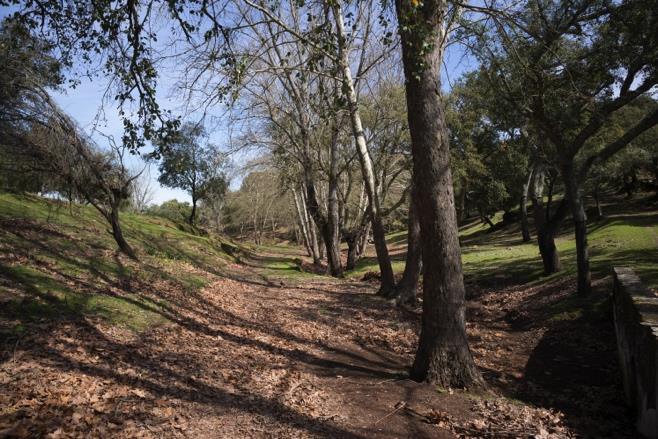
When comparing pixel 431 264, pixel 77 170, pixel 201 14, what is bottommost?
pixel 431 264

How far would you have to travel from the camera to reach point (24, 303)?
764cm

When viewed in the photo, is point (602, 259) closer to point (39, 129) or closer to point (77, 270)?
point (77, 270)

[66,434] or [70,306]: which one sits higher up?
[70,306]

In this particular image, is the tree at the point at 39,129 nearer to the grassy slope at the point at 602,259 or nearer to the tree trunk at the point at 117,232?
the tree trunk at the point at 117,232

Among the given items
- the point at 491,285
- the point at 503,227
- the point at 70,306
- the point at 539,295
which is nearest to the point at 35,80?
the point at 70,306

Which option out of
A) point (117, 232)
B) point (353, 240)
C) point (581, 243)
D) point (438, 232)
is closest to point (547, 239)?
point (581, 243)

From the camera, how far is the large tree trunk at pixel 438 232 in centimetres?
654

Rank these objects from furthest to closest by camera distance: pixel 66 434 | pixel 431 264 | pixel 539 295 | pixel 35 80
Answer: pixel 539 295, pixel 35 80, pixel 431 264, pixel 66 434

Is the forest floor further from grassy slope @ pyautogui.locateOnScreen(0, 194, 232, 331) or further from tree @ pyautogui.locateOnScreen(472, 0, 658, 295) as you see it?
tree @ pyautogui.locateOnScreen(472, 0, 658, 295)

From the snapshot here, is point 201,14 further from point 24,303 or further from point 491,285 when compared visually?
point 491,285

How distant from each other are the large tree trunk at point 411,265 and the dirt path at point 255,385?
2761mm

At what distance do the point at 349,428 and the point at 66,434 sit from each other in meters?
2.97

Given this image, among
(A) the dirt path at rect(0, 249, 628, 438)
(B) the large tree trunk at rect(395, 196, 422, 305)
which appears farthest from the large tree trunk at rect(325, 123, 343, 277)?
(A) the dirt path at rect(0, 249, 628, 438)

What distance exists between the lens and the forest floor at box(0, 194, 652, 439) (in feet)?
17.2
